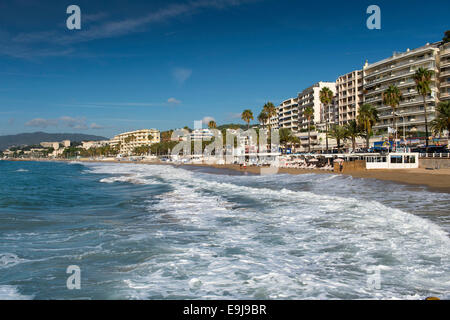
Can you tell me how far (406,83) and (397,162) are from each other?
1635 inches

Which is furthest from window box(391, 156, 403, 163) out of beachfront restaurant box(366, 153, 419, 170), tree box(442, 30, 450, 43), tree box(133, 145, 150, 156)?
tree box(133, 145, 150, 156)

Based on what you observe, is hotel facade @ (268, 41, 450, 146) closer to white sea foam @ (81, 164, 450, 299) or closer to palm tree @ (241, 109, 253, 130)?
palm tree @ (241, 109, 253, 130)

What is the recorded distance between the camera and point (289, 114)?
134 meters

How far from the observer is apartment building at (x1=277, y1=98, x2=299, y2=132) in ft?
424

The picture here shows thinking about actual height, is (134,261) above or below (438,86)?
below

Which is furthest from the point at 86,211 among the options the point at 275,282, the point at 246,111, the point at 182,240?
the point at 246,111

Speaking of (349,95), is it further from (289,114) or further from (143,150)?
(143,150)

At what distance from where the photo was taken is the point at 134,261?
8.41 meters

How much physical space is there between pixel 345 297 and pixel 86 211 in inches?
542

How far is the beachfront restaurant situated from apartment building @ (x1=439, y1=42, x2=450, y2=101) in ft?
110

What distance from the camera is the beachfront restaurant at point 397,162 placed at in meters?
41.2

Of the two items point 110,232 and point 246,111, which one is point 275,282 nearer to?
point 110,232

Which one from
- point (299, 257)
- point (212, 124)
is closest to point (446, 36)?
point (212, 124)
